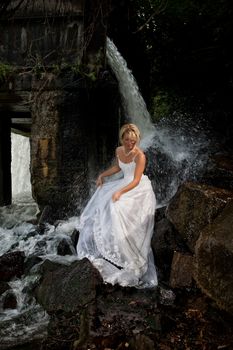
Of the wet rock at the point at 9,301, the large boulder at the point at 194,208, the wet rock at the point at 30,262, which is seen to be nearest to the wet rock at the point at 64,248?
the wet rock at the point at 30,262

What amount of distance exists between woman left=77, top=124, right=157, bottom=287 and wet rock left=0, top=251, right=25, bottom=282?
1.14m

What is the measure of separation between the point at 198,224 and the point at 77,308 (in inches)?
74.2

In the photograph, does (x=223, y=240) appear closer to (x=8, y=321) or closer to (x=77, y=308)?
(x=77, y=308)

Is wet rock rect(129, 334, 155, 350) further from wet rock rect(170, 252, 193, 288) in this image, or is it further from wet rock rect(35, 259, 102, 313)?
wet rock rect(170, 252, 193, 288)

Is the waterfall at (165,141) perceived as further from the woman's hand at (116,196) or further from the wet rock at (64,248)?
the woman's hand at (116,196)

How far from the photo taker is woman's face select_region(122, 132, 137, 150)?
520 cm

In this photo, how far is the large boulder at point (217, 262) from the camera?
11.7 feet

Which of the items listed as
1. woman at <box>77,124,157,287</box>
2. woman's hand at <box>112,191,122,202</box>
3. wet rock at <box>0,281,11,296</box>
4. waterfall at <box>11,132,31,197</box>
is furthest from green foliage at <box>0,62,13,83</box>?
waterfall at <box>11,132,31,197</box>

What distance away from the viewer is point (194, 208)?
190 inches

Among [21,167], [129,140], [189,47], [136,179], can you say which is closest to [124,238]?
[136,179]

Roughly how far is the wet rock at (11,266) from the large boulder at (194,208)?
2.52 meters

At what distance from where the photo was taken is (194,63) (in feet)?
39.4

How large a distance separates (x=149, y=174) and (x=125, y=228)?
3.37 m

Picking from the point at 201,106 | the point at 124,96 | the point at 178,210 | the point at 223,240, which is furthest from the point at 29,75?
the point at 201,106
